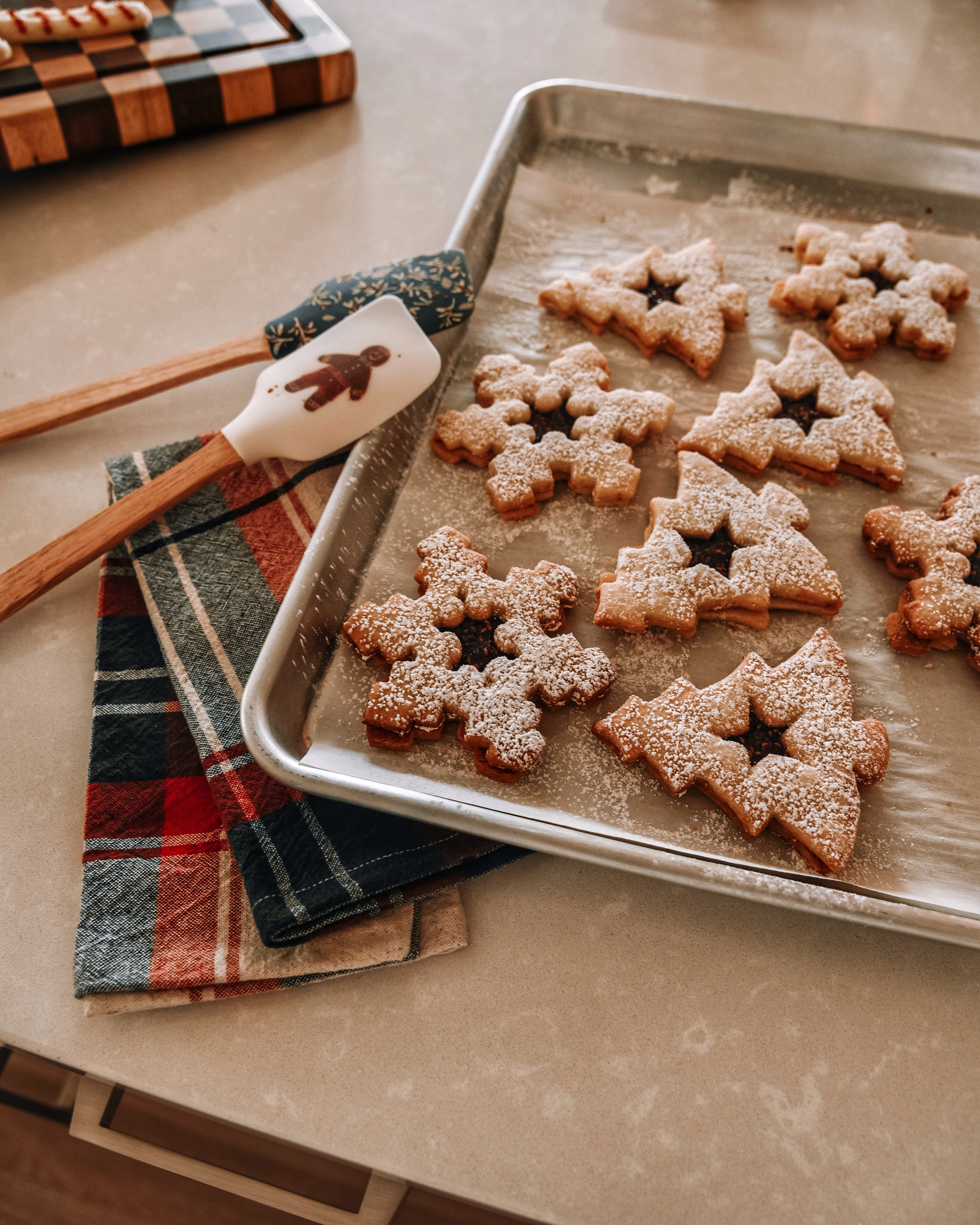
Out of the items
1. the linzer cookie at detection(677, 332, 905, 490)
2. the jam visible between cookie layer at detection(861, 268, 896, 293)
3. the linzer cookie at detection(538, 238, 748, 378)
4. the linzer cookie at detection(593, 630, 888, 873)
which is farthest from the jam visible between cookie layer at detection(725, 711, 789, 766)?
the jam visible between cookie layer at detection(861, 268, 896, 293)

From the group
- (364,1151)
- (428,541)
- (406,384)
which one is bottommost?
(364,1151)

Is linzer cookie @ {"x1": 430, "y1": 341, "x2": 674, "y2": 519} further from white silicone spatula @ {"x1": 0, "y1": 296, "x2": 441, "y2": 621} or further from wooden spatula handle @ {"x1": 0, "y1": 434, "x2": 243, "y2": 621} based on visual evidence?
wooden spatula handle @ {"x1": 0, "y1": 434, "x2": 243, "y2": 621}

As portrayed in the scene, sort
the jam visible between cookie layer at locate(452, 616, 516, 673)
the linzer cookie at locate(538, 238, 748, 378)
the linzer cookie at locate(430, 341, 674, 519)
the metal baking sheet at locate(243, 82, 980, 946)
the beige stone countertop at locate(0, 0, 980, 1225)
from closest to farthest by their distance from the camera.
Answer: the beige stone countertop at locate(0, 0, 980, 1225)
the metal baking sheet at locate(243, 82, 980, 946)
the jam visible between cookie layer at locate(452, 616, 516, 673)
the linzer cookie at locate(430, 341, 674, 519)
the linzer cookie at locate(538, 238, 748, 378)

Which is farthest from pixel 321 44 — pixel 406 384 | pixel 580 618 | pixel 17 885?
pixel 17 885

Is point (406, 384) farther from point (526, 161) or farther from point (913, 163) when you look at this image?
point (913, 163)

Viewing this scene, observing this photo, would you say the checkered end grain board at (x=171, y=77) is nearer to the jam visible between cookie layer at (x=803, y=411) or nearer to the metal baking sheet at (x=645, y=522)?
the metal baking sheet at (x=645, y=522)

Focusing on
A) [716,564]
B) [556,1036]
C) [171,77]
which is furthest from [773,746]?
[171,77]

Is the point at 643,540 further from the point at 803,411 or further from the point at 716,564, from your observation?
the point at 803,411

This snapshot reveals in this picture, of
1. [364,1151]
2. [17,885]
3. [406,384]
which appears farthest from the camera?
[406,384]
